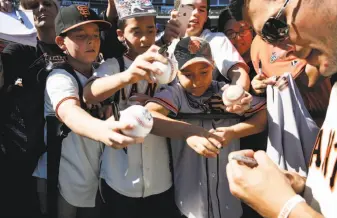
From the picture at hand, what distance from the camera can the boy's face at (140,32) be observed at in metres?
2.39

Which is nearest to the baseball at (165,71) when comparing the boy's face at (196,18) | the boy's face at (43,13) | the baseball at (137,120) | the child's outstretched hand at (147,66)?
the child's outstretched hand at (147,66)

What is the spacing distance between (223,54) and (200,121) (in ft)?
1.93

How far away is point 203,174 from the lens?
7.75 ft


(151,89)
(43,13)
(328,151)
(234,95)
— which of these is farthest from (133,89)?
(328,151)

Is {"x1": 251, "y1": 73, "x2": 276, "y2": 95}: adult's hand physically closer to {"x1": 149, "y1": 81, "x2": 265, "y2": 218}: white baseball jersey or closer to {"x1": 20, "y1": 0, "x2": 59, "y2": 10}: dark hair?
{"x1": 149, "y1": 81, "x2": 265, "y2": 218}: white baseball jersey

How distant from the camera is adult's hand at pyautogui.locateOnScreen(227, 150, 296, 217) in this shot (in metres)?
1.29

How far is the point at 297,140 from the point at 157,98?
890mm

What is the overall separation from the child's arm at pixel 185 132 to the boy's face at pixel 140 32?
45 centimetres

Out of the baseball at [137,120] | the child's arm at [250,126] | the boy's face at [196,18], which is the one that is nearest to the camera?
the baseball at [137,120]

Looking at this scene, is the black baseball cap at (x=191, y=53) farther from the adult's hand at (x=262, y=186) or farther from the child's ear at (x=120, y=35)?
the adult's hand at (x=262, y=186)

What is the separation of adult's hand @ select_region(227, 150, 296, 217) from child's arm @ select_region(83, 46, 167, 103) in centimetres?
63

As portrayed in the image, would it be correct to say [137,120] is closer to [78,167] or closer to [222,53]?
[78,167]

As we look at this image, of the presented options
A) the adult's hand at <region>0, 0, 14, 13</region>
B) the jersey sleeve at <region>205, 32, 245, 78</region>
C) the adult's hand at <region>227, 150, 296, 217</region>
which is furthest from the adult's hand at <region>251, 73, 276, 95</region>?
the adult's hand at <region>0, 0, 14, 13</region>

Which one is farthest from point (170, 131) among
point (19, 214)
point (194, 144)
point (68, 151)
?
point (19, 214)
